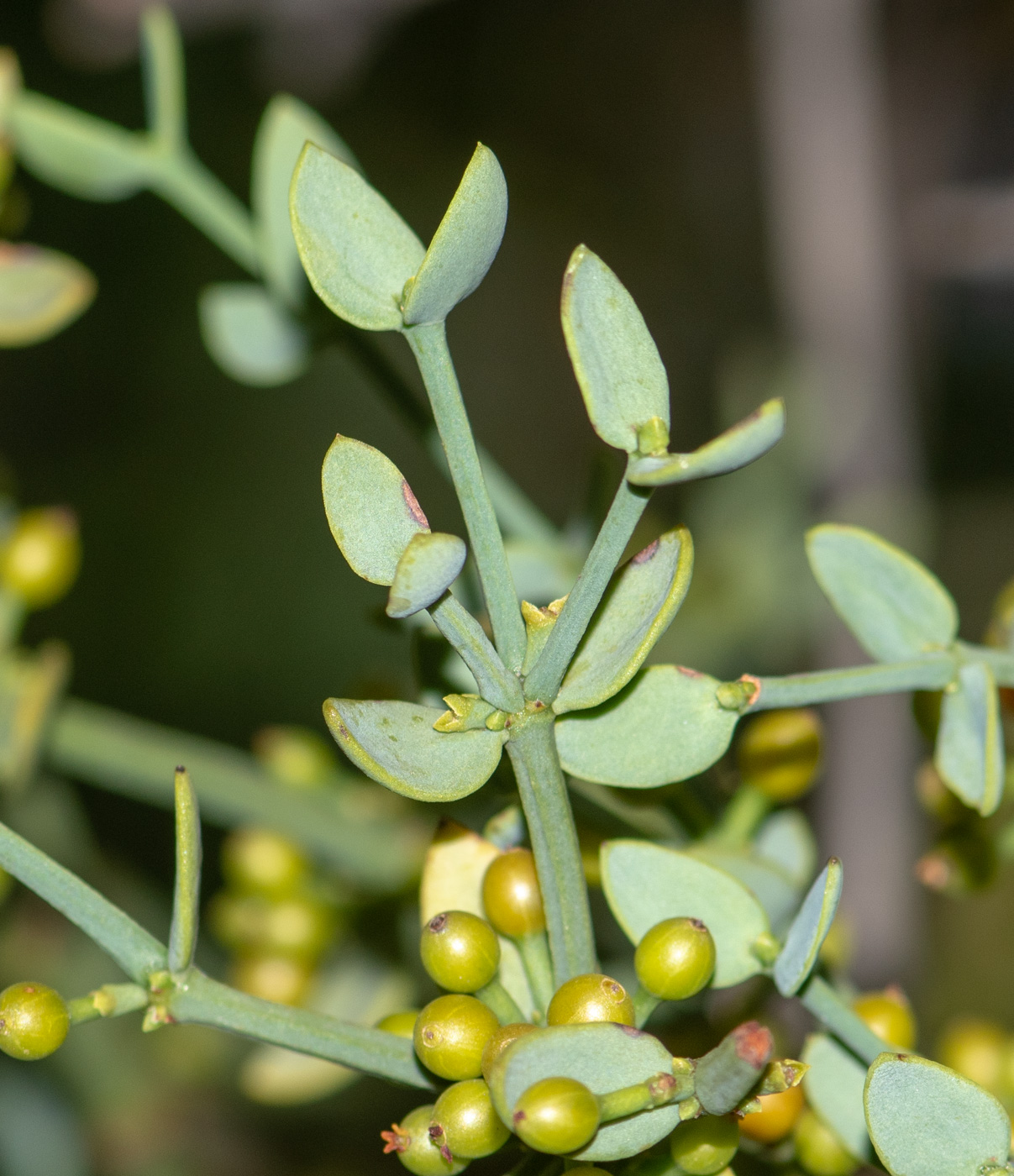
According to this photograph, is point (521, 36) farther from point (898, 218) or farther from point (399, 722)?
point (399, 722)

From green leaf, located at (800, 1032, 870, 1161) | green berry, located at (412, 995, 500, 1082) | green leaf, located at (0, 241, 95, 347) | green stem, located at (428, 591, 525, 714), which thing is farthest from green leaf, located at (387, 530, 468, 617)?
green leaf, located at (0, 241, 95, 347)

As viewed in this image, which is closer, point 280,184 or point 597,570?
point 597,570

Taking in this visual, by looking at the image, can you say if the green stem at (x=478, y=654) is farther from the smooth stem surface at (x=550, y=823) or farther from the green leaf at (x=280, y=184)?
the green leaf at (x=280, y=184)

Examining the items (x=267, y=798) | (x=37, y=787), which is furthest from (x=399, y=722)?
(x=37, y=787)

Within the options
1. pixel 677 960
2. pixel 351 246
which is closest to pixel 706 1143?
pixel 677 960

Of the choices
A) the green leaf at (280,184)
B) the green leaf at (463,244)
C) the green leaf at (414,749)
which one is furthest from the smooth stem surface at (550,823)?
the green leaf at (280,184)

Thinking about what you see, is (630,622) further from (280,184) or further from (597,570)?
(280,184)
